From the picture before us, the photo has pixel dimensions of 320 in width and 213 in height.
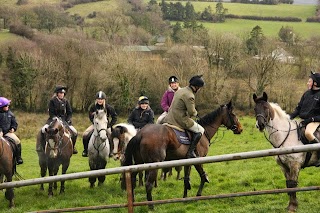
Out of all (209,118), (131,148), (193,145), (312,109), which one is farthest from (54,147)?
(312,109)

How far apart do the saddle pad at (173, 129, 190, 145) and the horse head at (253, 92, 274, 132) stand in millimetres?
1967

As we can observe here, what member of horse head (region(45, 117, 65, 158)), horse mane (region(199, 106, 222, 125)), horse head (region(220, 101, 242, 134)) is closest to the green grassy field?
horse head (region(220, 101, 242, 134))

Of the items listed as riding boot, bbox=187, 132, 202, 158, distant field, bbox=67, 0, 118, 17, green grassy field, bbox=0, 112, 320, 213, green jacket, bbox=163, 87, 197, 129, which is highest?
distant field, bbox=67, 0, 118, 17

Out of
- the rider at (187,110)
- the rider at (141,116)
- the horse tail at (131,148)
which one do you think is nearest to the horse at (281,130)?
the rider at (187,110)

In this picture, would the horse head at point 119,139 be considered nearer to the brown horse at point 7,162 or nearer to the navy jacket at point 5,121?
the brown horse at point 7,162

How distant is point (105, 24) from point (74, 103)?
111ft

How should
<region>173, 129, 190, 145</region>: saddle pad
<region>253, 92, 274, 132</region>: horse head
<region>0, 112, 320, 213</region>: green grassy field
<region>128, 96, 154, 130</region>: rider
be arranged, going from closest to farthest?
<region>0, 112, 320, 213</region>: green grassy field, <region>253, 92, 274, 132</region>: horse head, <region>173, 129, 190, 145</region>: saddle pad, <region>128, 96, 154, 130</region>: rider

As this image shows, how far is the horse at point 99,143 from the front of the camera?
456 inches

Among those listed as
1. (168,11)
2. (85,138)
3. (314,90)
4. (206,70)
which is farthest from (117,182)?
(168,11)

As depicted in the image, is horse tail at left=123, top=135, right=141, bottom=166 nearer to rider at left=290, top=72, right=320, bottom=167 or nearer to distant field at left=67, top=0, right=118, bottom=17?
rider at left=290, top=72, right=320, bottom=167

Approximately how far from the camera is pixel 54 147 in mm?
11180

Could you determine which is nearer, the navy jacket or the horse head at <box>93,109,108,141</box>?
the horse head at <box>93,109,108,141</box>

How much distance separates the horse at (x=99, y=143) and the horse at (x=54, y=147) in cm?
75

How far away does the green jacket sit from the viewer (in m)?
9.91
